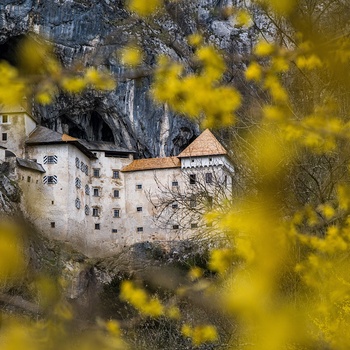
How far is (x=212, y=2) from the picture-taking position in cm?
5538

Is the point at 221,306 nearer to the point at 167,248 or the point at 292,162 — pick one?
the point at 292,162

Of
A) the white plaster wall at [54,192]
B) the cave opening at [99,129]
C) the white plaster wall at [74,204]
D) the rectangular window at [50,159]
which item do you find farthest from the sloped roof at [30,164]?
the cave opening at [99,129]

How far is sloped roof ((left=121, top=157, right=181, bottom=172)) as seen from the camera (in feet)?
145

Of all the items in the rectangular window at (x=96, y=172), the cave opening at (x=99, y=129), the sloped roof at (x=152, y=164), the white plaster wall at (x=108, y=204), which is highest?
the cave opening at (x=99, y=129)

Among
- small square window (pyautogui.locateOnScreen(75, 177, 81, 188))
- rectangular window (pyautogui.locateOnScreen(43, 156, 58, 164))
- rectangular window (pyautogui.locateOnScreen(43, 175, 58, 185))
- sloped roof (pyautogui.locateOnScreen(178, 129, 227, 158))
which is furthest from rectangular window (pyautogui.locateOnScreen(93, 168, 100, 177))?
sloped roof (pyautogui.locateOnScreen(178, 129, 227, 158))

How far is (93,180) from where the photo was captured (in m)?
46.1

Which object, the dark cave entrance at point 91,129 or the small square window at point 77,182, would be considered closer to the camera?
the small square window at point 77,182

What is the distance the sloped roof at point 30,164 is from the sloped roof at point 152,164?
7.24 metres

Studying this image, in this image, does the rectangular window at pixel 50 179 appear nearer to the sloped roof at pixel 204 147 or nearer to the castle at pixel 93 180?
the castle at pixel 93 180

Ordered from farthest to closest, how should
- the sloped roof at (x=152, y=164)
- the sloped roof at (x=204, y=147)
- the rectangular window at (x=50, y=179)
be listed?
the sloped roof at (x=152, y=164)
the sloped roof at (x=204, y=147)
the rectangular window at (x=50, y=179)

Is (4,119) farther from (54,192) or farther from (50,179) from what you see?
(54,192)

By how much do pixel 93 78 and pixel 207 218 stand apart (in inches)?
83.2

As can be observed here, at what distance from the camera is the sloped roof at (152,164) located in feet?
145

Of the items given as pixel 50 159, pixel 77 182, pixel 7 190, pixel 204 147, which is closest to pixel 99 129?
pixel 77 182
